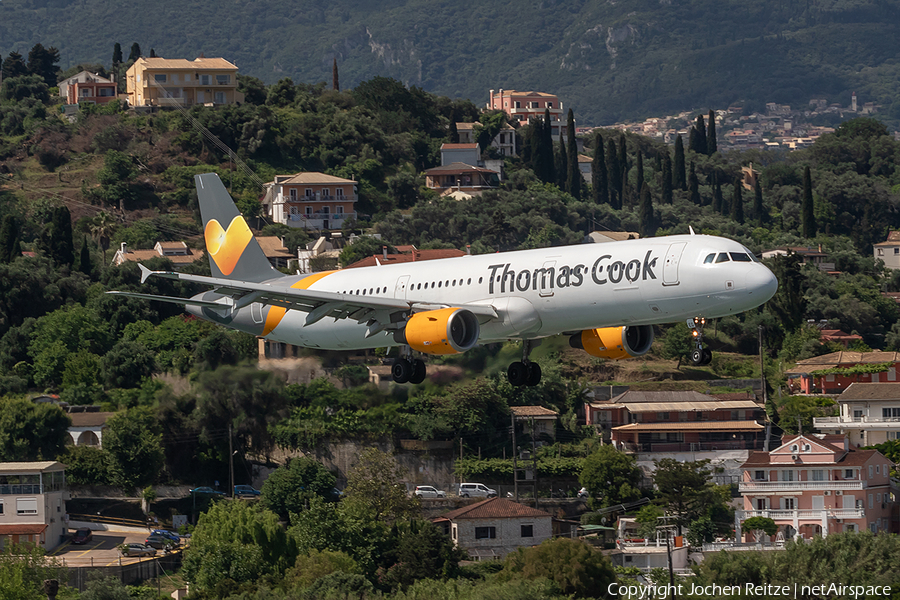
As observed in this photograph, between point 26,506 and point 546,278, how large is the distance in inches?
2299

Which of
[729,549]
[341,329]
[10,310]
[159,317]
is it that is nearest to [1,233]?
[10,310]

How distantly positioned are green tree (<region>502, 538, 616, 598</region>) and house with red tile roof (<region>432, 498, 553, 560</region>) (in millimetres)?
10914

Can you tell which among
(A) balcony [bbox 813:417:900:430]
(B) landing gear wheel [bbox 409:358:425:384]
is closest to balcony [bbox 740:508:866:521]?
(A) balcony [bbox 813:417:900:430]

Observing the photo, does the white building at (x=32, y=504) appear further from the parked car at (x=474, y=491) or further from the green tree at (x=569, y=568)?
the green tree at (x=569, y=568)

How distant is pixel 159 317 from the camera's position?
12600 cm

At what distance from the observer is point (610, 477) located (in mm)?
104562

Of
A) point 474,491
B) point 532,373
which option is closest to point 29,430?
point 474,491

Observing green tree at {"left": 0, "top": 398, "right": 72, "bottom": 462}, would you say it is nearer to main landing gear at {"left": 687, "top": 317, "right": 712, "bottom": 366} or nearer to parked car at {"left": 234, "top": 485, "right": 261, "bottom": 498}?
parked car at {"left": 234, "top": 485, "right": 261, "bottom": 498}

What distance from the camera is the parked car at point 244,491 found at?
3895 inches

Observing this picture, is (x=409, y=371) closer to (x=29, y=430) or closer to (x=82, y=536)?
(x=82, y=536)

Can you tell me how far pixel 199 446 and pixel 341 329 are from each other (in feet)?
149

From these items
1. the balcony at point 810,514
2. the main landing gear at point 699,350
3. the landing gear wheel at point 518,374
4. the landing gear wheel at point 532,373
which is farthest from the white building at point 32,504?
the main landing gear at point 699,350

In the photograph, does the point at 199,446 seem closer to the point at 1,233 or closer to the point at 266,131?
the point at 1,233

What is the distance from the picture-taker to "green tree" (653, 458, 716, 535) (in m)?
Result: 100
